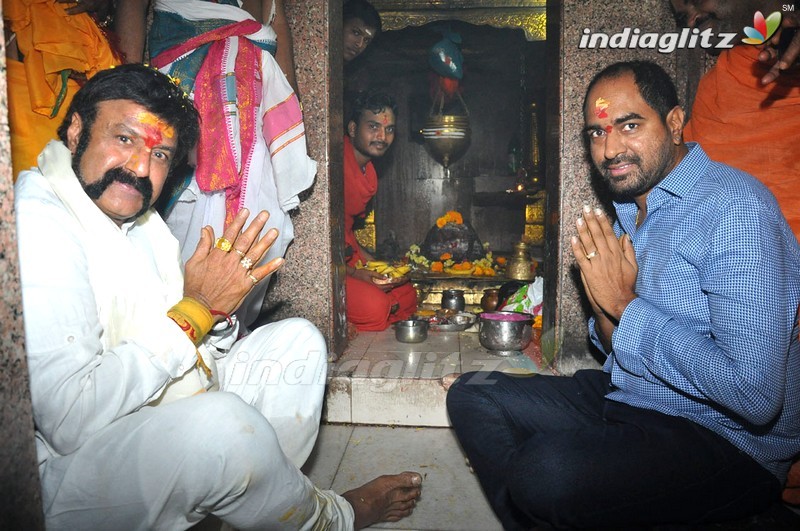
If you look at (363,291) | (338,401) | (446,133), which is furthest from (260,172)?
(446,133)

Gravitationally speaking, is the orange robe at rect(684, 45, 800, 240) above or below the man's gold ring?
above

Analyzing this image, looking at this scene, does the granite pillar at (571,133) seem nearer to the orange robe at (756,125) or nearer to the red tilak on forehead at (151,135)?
the orange robe at (756,125)

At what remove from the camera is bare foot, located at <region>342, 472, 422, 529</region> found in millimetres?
2264

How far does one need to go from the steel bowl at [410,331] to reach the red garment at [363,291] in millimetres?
383

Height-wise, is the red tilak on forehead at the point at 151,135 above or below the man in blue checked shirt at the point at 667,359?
above

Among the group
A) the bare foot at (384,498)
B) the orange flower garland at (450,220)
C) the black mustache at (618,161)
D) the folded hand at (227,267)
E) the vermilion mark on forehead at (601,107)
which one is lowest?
the bare foot at (384,498)

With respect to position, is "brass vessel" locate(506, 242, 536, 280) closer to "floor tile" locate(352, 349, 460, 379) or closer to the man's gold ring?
"floor tile" locate(352, 349, 460, 379)

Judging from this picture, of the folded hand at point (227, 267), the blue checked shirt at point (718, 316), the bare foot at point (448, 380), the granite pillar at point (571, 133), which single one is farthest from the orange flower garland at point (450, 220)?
A: the folded hand at point (227, 267)

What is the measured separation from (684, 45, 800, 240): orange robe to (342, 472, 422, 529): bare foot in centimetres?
223

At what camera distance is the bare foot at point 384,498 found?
A: 2.26 metres

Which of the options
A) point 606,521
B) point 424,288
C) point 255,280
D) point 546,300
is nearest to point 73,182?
point 255,280

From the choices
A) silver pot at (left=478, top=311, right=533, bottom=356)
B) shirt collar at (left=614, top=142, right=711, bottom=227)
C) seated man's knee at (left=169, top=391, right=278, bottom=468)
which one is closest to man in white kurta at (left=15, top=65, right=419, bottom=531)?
seated man's knee at (left=169, top=391, right=278, bottom=468)

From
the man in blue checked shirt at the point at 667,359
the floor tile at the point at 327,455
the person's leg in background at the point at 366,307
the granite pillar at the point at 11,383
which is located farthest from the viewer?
the person's leg in background at the point at 366,307

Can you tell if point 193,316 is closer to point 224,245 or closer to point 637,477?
point 224,245
